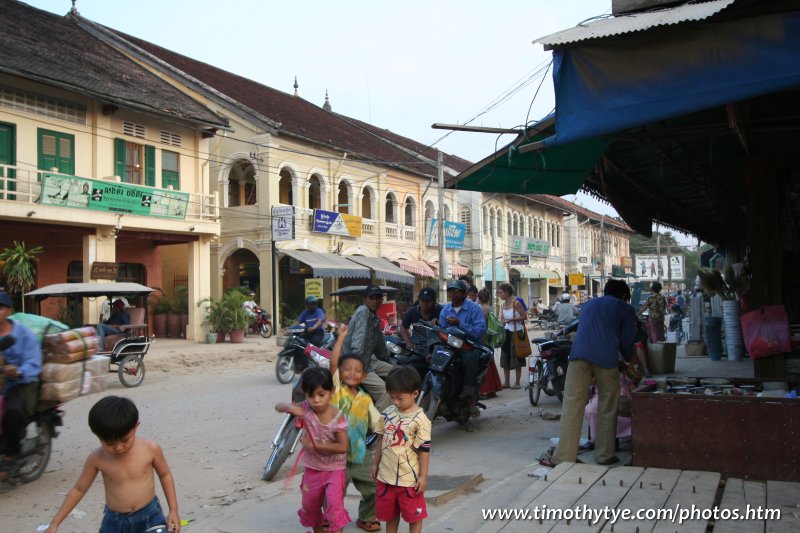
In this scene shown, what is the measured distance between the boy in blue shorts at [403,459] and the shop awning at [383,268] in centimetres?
2427

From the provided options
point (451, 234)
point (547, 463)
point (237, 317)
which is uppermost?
point (451, 234)

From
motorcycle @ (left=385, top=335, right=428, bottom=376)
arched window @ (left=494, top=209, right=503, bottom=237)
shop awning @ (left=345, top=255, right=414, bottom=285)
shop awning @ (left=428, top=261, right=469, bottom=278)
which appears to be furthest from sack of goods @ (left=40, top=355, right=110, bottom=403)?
arched window @ (left=494, top=209, right=503, bottom=237)

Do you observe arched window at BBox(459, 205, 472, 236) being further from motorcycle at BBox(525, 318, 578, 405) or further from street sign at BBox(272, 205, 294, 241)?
motorcycle at BBox(525, 318, 578, 405)

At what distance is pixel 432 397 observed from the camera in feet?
22.5

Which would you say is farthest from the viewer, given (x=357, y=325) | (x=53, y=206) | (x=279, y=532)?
(x=53, y=206)

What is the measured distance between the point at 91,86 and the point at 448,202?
2200cm

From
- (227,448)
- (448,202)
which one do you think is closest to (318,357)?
(227,448)

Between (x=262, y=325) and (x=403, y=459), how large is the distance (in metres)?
20.6

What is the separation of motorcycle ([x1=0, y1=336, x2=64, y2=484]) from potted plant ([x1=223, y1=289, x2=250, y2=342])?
15.8 meters

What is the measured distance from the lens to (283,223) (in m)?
24.0

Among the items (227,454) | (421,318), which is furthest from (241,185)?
(227,454)

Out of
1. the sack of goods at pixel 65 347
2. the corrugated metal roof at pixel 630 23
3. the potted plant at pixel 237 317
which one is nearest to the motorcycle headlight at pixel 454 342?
the corrugated metal roof at pixel 630 23

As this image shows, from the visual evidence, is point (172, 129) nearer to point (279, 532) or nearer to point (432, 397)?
point (432, 397)

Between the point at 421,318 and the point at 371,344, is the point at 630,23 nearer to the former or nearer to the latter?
the point at 371,344
